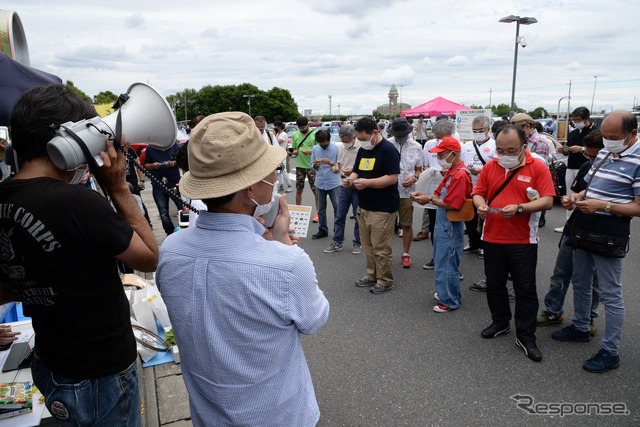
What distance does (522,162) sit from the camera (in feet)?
11.0

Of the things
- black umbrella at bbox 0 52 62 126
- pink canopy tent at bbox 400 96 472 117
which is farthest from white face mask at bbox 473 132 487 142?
pink canopy tent at bbox 400 96 472 117

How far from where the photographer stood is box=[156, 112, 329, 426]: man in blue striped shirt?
4.11ft

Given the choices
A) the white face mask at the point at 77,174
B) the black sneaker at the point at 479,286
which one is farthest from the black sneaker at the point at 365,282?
the white face mask at the point at 77,174

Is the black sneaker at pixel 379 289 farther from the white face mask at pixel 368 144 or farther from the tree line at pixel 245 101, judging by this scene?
the tree line at pixel 245 101

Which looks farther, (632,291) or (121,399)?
(632,291)

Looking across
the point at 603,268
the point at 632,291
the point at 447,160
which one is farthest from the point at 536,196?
the point at 632,291

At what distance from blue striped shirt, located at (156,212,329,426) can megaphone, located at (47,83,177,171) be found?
1.47 feet

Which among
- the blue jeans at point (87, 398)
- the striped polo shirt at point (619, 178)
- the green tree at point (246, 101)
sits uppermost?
the green tree at point (246, 101)

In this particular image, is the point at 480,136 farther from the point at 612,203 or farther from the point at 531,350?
the point at 531,350

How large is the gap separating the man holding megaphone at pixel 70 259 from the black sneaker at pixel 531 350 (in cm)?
297

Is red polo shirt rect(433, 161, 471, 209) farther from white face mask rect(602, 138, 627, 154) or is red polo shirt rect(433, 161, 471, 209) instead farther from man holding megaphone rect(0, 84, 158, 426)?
man holding megaphone rect(0, 84, 158, 426)

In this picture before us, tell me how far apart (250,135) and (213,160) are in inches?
5.5

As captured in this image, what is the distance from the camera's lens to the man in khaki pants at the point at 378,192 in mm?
4637

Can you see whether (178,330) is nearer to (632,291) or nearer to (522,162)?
(522,162)
